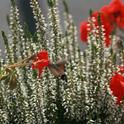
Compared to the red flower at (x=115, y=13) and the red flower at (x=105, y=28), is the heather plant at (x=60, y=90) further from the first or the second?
the red flower at (x=115, y=13)

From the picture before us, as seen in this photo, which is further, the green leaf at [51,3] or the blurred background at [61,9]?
the blurred background at [61,9]

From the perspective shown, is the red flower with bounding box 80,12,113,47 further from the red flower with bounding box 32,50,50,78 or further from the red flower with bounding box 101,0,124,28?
the red flower with bounding box 32,50,50,78

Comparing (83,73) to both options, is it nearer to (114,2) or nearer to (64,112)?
(64,112)

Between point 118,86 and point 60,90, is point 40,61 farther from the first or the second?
point 60,90

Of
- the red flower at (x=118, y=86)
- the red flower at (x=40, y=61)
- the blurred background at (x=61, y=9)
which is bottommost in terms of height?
the red flower at (x=118, y=86)

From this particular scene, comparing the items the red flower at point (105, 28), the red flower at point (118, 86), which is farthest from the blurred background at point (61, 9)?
the red flower at point (118, 86)

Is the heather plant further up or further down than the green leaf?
further down

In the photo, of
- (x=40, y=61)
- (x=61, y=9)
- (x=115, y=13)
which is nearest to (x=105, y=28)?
(x=115, y=13)

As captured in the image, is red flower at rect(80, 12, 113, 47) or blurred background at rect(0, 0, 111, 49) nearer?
red flower at rect(80, 12, 113, 47)

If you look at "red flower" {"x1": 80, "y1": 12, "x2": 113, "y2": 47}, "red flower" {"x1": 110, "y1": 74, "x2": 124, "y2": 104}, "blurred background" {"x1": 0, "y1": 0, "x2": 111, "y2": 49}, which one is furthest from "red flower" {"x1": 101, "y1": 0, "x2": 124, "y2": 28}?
"blurred background" {"x1": 0, "y1": 0, "x2": 111, "y2": 49}

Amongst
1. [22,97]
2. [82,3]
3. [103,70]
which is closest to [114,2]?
[103,70]

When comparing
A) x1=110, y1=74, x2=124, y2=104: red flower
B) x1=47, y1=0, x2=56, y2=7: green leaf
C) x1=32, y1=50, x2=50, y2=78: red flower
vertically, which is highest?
x1=47, y1=0, x2=56, y2=7: green leaf
